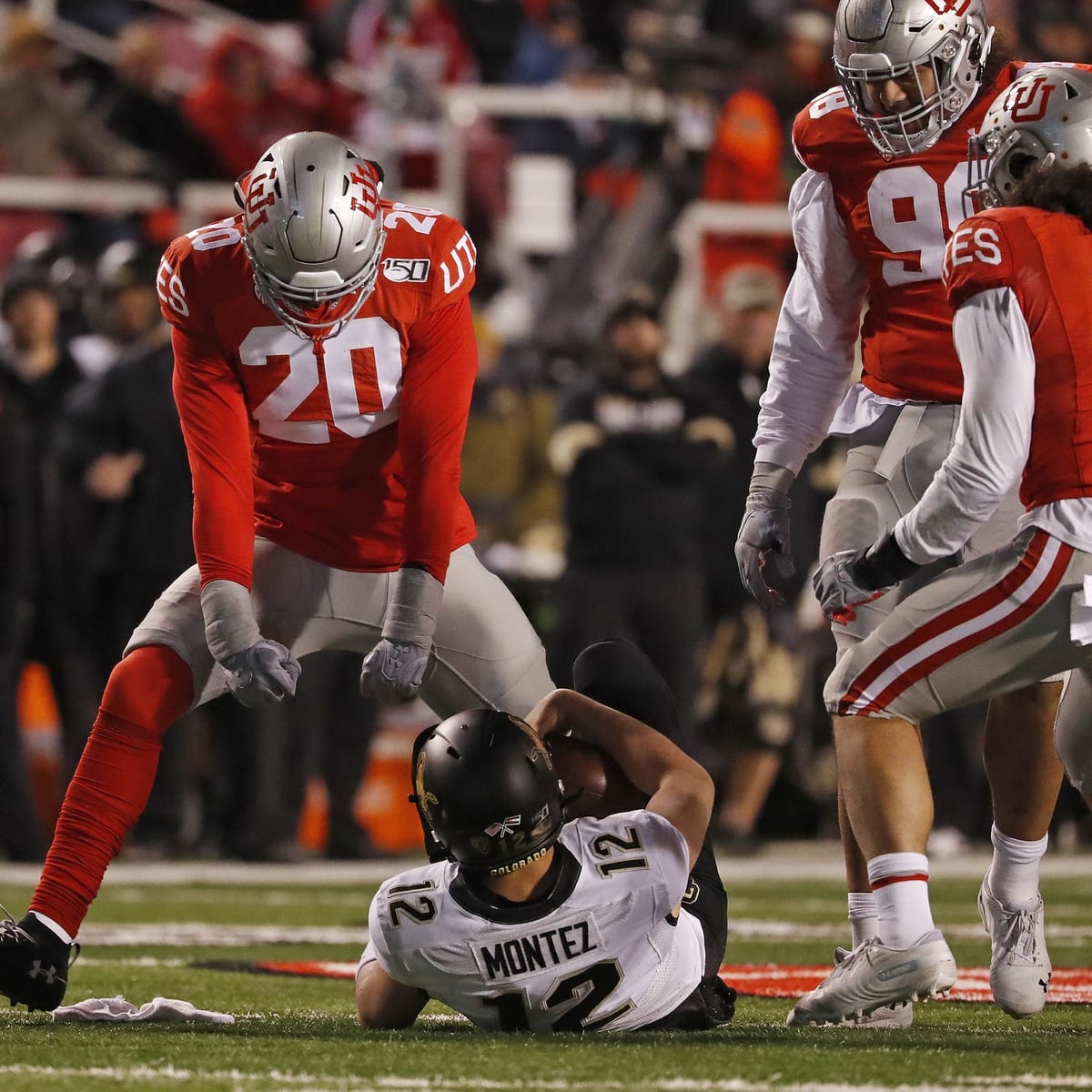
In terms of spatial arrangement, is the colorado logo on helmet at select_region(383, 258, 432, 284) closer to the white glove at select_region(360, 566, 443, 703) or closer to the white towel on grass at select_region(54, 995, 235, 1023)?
the white glove at select_region(360, 566, 443, 703)

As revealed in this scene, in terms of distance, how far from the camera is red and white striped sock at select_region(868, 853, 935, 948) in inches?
161

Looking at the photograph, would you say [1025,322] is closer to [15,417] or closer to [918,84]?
[918,84]

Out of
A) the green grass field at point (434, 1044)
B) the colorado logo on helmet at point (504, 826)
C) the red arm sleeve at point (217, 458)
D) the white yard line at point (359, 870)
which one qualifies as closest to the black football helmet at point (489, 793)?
the colorado logo on helmet at point (504, 826)

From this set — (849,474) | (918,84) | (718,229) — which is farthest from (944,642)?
(718,229)

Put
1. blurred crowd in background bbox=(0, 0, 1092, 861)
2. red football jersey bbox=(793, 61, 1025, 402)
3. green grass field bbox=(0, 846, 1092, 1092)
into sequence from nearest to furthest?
green grass field bbox=(0, 846, 1092, 1092)
red football jersey bbox=(793, 61, 1025, 402)
blurred crowd in background bbox=(0, 0, 1092, 861)

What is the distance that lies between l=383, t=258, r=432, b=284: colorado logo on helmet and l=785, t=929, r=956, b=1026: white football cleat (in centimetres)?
158

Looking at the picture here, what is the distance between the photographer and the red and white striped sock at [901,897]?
410 cm

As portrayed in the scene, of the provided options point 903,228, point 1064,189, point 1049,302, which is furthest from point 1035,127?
point 903,228

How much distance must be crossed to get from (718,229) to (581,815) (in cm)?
658

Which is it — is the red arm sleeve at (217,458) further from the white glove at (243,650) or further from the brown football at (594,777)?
the brown football at (594,777)

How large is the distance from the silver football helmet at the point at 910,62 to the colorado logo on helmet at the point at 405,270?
36.2 inches

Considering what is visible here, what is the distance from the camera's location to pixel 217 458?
14.7 ft

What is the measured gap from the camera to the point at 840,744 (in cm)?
424

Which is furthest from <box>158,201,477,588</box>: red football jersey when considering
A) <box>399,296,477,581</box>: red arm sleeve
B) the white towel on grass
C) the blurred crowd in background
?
the blurred crowd in background
